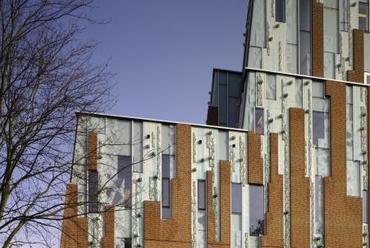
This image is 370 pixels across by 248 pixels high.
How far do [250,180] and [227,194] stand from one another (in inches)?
43.6

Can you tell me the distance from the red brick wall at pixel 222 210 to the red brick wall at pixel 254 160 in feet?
2.99

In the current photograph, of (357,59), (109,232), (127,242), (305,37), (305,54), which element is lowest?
(127,242)

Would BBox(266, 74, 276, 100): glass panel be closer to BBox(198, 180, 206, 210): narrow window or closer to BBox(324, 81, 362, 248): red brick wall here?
BBox(324, 81, 362, 248): red brick wall

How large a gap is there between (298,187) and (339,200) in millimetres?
1852

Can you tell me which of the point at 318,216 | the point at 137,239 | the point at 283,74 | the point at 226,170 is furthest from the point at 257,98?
the point at 137,239

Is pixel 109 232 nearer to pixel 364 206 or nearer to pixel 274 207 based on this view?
pixel 274 207

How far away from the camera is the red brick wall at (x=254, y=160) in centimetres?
2631

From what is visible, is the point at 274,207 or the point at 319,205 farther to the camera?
the point at 319,205

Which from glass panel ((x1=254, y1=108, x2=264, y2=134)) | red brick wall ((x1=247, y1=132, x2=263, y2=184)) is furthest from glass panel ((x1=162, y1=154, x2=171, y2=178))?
glass panel ((x1=254, y1=108, x2=264, y2=134))

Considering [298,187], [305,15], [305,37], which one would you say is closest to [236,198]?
[298,187]

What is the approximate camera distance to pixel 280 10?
29.9 meters

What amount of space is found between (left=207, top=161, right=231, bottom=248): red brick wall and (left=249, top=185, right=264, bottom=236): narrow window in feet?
3.15

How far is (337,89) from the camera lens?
2808cm

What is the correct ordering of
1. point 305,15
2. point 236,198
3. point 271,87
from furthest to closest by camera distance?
point 305,15 → point 271,87 → point 236,198
